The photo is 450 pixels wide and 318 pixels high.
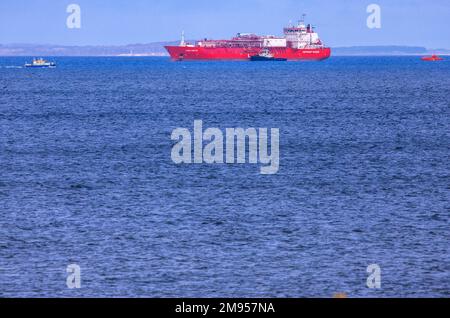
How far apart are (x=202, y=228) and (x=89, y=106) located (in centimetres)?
7609

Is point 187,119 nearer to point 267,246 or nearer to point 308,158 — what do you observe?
point 308,158

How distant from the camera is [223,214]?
39.6 m

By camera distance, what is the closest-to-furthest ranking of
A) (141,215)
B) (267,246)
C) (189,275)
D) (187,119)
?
(189,275) < (267,246) < (141,215) < (187,119)

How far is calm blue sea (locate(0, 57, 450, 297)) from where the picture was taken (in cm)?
2897

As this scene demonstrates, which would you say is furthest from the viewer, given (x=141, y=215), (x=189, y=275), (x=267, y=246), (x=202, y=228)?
(x=141, y=215)

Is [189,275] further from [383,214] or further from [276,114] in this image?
[276,114]

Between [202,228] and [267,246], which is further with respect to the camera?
[202,228]

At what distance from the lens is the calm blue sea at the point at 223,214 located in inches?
1141

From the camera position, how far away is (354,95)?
135 meters
